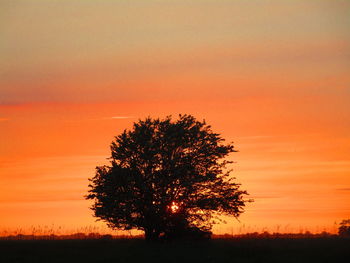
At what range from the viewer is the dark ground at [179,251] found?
1677 inches

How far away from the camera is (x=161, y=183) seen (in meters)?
53.6

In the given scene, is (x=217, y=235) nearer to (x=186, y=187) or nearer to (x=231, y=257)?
(x=186, y=187)

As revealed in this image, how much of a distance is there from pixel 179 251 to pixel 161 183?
9.27m

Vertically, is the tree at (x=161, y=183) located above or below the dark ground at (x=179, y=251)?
above

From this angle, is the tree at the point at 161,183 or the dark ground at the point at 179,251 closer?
the dark ground at the point at 179,251

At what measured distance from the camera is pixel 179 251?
150ft

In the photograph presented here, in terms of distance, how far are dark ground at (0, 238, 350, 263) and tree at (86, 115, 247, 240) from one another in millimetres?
2743

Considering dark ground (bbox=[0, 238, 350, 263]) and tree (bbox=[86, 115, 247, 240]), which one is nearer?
dark ground (bbox=[0, 238, 350, 263])

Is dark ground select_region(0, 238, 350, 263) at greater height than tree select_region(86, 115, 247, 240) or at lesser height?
lesser

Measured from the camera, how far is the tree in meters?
53.8

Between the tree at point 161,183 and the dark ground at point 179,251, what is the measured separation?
2.74m

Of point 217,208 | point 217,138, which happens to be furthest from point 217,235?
point 217,138

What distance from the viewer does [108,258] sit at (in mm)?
43375

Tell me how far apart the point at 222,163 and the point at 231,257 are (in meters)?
14.4
